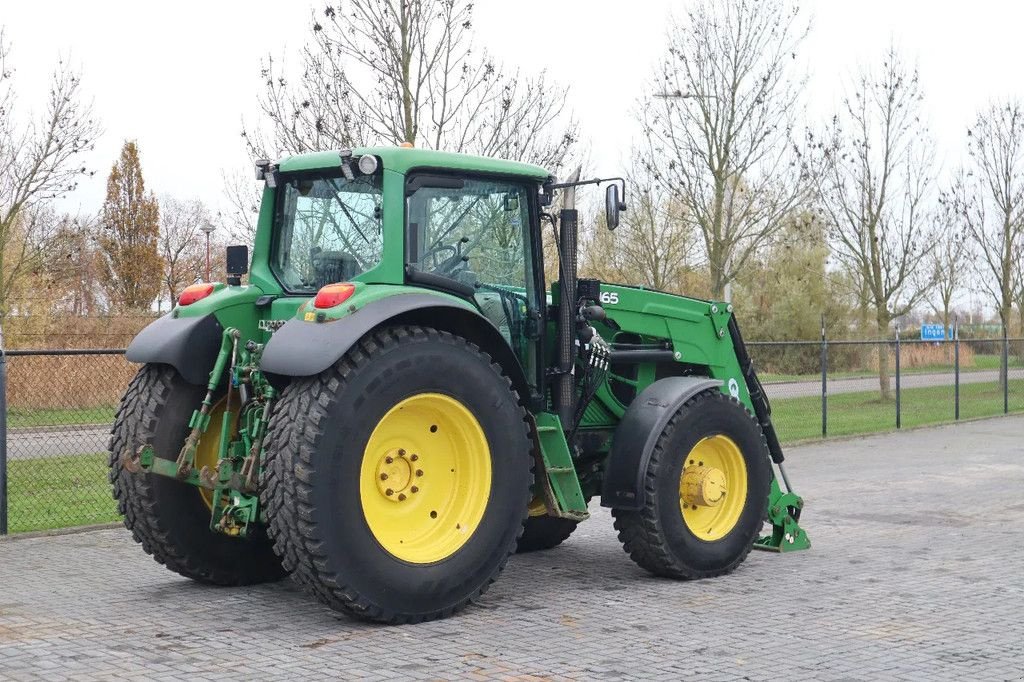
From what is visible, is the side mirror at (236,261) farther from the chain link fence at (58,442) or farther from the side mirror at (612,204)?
the chain link fence at (58,442)

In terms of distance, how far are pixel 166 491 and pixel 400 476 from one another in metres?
1.56

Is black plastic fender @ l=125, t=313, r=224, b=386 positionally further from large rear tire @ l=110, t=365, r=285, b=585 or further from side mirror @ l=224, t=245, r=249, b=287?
side mirror @ l=224, t=245, r=249, b=287

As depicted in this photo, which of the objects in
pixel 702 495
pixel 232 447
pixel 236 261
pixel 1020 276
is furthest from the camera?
pixel 1020 276

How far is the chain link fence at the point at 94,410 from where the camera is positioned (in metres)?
11.7

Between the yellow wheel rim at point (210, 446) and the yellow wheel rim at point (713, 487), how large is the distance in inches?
116

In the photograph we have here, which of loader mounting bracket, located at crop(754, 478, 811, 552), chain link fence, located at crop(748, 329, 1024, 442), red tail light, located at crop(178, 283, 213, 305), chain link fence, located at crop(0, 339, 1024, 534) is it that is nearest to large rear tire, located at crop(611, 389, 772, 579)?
loader mounting bracket, located at crop(754, 478, 811, 552)

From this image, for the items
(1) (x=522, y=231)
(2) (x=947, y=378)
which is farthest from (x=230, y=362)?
(2) (x=947, y=378)

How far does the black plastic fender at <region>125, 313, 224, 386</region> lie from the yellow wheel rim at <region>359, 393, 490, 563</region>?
53.8 inches

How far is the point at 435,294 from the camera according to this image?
7.24 metres

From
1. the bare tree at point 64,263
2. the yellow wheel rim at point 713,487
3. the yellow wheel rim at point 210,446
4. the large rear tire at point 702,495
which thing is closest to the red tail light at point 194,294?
the yellow wheel rim at point 210,446

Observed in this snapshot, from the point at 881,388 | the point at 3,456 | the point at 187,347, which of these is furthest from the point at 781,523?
the point at 881,388

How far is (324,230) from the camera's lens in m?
7.89

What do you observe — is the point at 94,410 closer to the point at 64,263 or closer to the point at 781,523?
the point at 781,523

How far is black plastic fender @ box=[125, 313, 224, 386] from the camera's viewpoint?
24.9 feet
